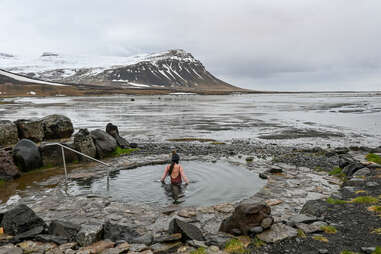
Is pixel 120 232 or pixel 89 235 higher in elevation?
pixel 89 235

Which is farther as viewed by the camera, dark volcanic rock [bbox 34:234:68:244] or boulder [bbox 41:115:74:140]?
boulder [bbox 41:115:74:140]

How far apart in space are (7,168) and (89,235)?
34.2 ft

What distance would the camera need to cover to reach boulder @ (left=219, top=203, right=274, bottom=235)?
9.75 meters

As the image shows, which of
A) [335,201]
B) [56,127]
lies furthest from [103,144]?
[335,201]

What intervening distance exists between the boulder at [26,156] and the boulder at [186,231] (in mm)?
12810

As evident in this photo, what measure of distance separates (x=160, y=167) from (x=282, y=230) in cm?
1188

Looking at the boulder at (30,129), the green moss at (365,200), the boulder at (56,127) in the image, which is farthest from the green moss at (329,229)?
the boulder at (56,127)

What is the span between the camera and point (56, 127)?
28.0 meters

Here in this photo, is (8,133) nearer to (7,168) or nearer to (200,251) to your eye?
(7,168)

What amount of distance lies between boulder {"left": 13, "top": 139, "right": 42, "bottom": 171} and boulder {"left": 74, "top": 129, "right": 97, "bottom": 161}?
2.90 m

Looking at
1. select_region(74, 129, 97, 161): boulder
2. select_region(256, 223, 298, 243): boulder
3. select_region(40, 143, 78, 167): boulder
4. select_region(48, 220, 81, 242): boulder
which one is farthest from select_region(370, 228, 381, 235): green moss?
select_region(74, 129, 97, 161): boulder

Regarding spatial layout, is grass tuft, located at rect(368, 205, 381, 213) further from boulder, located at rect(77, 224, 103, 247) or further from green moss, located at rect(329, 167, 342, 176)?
boulder, located at rect(77, 224, 103, 247)

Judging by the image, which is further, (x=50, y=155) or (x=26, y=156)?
(x=50, y=155)

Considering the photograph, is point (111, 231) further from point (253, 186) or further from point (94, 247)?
point (253, 186)
